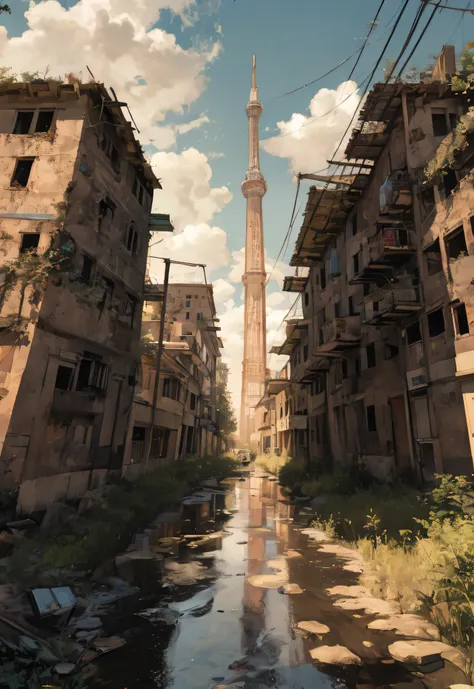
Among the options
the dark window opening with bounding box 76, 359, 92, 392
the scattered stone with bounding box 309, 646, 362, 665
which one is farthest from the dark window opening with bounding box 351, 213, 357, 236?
the scattered stone with bounding box 309, 646, 362, 665

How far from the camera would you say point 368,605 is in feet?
21.1

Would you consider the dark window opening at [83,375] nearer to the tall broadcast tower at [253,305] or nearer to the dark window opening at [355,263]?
the dark window opening at [355,263]

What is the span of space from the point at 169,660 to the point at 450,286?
13378 millimetres

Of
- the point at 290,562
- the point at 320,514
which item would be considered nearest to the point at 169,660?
the point at 290,562

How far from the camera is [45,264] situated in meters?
10.7

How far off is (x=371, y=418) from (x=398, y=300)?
22.0 ft

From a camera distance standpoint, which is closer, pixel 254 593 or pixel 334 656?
pixel 334 656

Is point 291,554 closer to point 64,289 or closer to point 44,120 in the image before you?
point 64,289

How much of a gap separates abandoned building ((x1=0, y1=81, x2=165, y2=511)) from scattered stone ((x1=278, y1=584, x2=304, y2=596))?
23.6 feet

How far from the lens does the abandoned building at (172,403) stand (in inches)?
723

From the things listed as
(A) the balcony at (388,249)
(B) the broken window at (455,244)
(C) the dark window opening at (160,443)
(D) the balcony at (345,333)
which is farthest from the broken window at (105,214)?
(B) the broken window at (455,244)

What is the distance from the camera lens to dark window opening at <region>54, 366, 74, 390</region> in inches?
453

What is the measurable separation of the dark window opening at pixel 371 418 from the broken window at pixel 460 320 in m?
6.75

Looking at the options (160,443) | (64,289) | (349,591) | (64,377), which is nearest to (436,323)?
(349,591)
